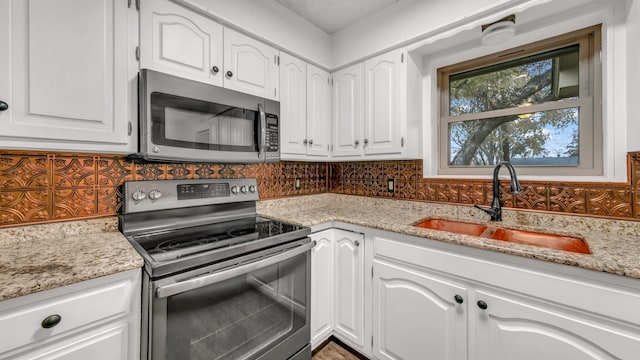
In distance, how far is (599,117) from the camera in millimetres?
1395

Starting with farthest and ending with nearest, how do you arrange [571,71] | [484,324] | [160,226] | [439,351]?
[571,71]
[160,226]
[439,351]
[484,324]

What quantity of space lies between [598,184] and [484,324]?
0.97 m

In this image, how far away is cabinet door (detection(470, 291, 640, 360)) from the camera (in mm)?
849

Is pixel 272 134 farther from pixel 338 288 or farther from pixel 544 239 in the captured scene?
pixel 544 239

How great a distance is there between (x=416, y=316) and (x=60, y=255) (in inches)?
61.4

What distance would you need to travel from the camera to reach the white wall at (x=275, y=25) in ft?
4.67

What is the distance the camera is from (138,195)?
1320mm

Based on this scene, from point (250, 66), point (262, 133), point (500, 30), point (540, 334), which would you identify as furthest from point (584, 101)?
point (250, 66)

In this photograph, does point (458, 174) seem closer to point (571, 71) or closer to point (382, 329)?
point (571, 71)

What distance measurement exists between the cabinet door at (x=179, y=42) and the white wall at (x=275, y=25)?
7 centimetres

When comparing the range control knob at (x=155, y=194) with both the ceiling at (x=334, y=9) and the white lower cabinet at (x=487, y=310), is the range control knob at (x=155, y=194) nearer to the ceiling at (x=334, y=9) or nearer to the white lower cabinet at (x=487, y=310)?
the white lower cabinet at (x=487, y=310)

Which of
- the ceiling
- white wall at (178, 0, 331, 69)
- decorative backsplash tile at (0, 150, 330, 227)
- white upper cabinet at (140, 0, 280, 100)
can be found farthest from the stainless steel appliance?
the ceiling

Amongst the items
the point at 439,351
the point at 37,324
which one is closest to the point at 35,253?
the point at 37,324

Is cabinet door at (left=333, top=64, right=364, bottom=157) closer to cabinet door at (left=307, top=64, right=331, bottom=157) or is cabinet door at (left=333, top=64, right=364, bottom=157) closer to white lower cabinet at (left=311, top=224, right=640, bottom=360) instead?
cabinet door at (left=307, top=64, right=331, bottom=157)
